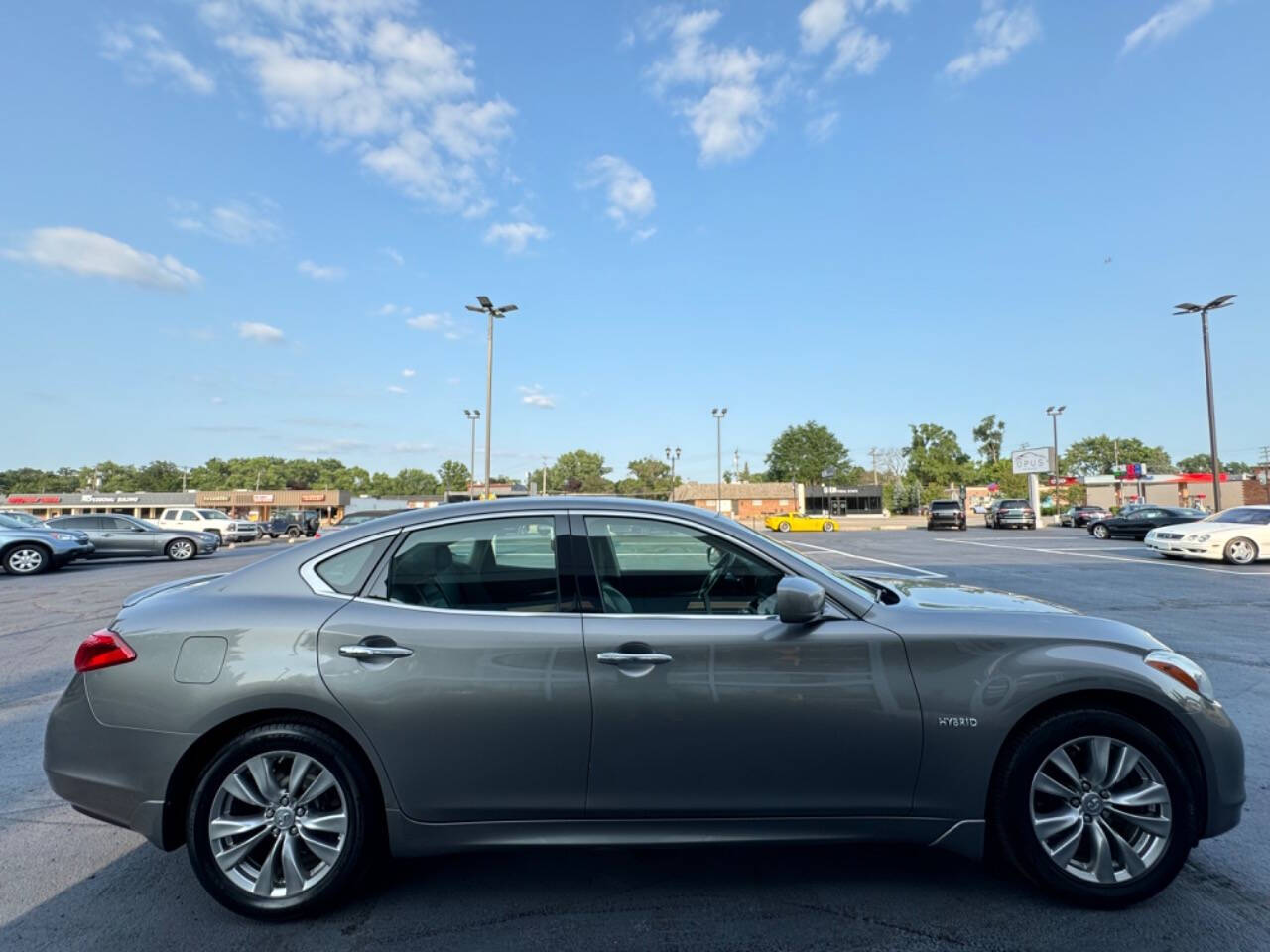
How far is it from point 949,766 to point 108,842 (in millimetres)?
3809

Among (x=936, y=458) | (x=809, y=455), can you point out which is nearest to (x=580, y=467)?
(x=809, y=455)

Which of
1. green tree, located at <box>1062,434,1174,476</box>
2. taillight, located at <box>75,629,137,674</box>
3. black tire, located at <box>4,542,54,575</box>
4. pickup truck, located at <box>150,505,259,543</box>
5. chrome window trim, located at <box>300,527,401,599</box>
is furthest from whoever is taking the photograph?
green tree, located at <box>1062,434,1174,476</box>

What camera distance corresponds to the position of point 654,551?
313 centimetres

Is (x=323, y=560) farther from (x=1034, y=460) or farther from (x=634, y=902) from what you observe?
(x=1034, y=460)

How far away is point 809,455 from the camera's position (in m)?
98.9

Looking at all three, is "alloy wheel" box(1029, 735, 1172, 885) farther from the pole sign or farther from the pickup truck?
the pole sign

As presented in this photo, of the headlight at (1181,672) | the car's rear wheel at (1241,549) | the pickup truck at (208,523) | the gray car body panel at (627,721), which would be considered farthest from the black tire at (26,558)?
the car's rear wheel at (1241,549)

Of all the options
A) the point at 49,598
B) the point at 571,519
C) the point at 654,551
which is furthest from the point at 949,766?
the point at 49,598

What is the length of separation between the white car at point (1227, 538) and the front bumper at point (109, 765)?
65.5ft

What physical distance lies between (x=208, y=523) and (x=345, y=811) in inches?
1343

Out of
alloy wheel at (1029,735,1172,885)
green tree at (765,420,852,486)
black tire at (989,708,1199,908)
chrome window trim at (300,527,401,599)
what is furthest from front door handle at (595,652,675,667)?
green tree at (765,420,852,486)

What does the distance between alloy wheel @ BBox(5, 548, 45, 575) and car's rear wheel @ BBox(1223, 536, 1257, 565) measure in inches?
1090

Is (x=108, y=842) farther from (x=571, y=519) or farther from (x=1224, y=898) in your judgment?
(x=1224, y=898)

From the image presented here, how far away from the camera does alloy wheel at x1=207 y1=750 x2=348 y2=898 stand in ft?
8.40
